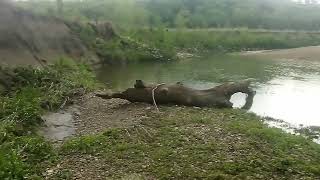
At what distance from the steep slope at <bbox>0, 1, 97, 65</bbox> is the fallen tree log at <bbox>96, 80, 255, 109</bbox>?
10.5 m

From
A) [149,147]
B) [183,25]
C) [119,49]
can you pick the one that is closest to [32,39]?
[119,49]

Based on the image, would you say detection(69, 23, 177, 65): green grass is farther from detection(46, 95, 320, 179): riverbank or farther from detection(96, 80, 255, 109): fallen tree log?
detection(46, 95, 320, 179): riverbank

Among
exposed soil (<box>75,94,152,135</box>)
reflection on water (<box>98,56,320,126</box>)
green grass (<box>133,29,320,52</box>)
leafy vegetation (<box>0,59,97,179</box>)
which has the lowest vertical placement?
green grass (<box>133,29,320,52</box>)

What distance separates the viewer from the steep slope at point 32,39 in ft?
117

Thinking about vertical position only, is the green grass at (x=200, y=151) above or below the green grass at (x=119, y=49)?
above

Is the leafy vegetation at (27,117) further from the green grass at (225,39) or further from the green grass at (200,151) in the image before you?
the green grass at (225,39)

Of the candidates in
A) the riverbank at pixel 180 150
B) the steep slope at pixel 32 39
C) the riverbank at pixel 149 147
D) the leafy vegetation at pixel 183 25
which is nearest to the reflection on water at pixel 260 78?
the steep slope at pixel 32 39

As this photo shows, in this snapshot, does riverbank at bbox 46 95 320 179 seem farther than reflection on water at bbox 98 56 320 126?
No

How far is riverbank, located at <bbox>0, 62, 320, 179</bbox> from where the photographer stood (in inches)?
552

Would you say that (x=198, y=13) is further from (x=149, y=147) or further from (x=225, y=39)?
(x=149, y=147)

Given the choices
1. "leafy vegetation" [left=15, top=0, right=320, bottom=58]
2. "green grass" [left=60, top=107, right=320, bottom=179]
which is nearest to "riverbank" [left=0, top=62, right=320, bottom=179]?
"green grass" [left=60, top=107, right=320, bottom=179]

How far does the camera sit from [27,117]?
1880 centimetres

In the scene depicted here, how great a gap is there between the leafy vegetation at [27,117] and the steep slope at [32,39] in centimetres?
499

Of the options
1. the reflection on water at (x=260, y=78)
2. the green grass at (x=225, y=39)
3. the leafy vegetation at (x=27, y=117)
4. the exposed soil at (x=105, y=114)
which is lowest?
the green grass at (x=225, y=39)
